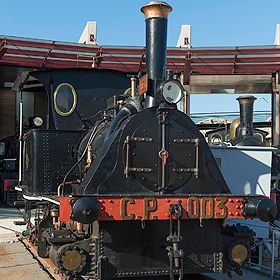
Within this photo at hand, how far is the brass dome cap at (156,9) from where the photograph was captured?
525 centimetres

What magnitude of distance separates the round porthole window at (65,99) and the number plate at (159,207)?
2.23 meters

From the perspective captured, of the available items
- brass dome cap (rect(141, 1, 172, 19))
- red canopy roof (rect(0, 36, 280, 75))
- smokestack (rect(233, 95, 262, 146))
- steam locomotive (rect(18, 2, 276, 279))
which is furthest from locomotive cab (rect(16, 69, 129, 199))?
red canopy roof (rect(0, 36, 280, 75))

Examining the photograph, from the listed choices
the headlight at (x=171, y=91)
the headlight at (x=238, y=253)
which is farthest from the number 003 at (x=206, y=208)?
the headlight at (x=171, y=91)

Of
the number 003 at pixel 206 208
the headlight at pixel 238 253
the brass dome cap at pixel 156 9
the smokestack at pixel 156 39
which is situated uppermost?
the brass dome cap at pixel 156 9

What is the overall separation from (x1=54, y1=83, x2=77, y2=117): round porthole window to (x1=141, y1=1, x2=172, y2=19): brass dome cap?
1.70m

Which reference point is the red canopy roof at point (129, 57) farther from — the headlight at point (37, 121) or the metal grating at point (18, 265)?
the metal grating at point (18, 265)

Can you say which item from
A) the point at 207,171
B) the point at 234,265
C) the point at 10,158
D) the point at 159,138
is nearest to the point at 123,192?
the point at 159,138

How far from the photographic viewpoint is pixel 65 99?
6.42 m

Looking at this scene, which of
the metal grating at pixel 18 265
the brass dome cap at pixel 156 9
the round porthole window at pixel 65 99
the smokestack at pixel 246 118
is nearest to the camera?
the brass dome cap at pixel 156 9

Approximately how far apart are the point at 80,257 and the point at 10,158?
11914 millimetres

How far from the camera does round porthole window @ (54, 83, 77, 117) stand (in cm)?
631

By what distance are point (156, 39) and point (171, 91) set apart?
743 millimetres

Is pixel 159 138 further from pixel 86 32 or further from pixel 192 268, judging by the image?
pixel 86 32

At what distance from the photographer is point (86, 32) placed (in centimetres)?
2362
